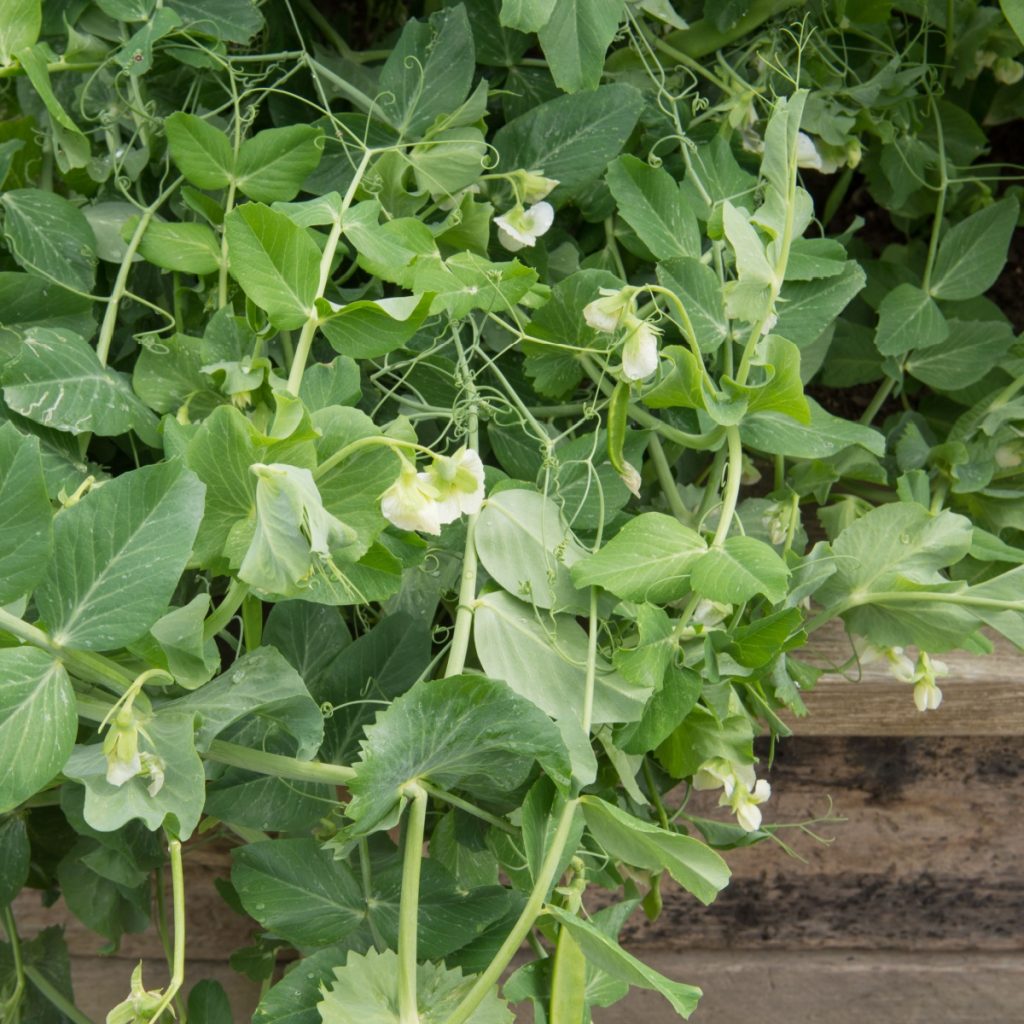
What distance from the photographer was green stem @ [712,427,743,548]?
1.42ft

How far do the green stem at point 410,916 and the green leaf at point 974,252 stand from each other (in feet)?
1.43

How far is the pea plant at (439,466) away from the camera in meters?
0.36

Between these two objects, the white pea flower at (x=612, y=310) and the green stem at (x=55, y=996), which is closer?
the white pea flower at (x=612, y=310)

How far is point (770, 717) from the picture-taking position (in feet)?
1.70

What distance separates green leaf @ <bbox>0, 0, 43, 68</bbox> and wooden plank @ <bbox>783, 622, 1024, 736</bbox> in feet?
1.73

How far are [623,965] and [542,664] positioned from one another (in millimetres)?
117

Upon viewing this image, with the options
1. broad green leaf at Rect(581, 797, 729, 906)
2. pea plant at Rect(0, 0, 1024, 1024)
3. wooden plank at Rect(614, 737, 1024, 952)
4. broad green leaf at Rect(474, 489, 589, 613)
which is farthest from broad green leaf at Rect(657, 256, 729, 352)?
wooden plank at Rect(614, 737, 1024, 952)

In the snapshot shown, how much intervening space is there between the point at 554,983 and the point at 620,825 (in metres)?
0.06

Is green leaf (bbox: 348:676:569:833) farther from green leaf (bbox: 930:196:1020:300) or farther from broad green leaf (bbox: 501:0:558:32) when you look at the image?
green leaf (bbox: 930:196:1020:300)

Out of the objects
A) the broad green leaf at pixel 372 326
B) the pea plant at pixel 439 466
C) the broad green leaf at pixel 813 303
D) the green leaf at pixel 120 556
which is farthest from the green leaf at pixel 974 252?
the green leaf at pixel 120 556

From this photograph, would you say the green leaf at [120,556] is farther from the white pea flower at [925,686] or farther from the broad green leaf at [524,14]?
the white pea flower at [925,686]

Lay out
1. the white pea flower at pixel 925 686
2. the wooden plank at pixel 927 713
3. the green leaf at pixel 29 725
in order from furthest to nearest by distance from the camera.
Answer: the wooden plank at pixel 927 713 < the white pea flower at pixel 925 686 < the green leaf at pixel 29 725

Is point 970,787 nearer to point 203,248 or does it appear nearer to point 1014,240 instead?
point 1014,240

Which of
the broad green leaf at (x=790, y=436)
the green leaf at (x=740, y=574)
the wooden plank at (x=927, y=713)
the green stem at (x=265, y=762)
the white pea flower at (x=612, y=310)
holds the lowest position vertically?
the wooden plank at (x=927, y=713)
